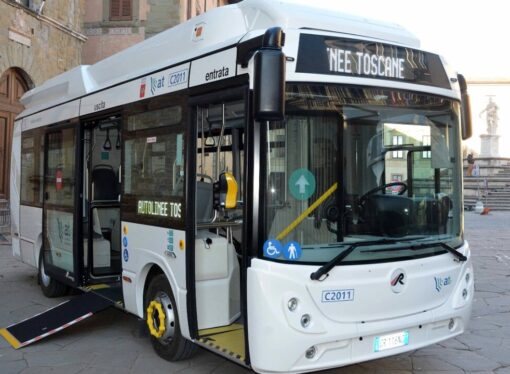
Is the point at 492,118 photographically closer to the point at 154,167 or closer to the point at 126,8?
the point at 126,8

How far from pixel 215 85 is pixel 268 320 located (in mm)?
1791

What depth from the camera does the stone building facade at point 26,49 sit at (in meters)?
15.3

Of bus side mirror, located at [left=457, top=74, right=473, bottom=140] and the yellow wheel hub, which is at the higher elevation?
bus side mirror, located at [left=457, top=74, right=473, bottom=140]

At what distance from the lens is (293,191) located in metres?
3.80

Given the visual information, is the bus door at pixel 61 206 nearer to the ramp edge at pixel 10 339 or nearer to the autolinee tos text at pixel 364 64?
the ramp edge at pixel 10 339

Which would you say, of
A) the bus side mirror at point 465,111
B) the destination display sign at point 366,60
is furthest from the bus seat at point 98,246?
the bus side mirror at point 465,111

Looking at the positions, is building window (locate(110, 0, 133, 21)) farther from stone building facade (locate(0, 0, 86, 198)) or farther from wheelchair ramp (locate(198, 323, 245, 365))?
wheelchair ramp (locate(198, 323, 245, 365))

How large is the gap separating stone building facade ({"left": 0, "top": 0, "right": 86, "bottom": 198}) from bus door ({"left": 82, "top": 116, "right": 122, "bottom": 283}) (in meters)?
9.76

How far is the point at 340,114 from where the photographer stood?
12.9 ft

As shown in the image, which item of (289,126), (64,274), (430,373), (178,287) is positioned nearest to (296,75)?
(289,126)

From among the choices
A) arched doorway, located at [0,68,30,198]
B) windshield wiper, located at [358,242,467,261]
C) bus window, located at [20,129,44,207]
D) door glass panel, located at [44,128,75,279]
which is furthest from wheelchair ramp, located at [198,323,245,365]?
arched doorway, located at [0,68,30,198]

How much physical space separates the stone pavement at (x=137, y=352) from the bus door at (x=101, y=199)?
2.13ft

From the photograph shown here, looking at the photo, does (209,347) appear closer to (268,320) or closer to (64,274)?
(268,320)

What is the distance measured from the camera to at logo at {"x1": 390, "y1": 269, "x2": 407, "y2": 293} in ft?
12.8
